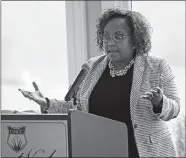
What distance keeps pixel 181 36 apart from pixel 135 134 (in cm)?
136

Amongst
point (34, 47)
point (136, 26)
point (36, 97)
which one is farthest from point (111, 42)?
point (34, 47)

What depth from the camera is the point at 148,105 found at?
198cm

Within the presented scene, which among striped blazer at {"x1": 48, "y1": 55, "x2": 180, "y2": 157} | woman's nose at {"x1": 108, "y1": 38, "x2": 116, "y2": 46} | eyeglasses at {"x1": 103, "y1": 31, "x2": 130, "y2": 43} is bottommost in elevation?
striped blazer at {"x1": 48, "y1": 55, "x2": 180, "y2": 157}

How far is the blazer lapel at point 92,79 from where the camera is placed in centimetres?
200

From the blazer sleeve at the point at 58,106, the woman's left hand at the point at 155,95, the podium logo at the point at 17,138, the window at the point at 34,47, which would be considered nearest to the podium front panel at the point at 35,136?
the podium logo at the point at 17,138

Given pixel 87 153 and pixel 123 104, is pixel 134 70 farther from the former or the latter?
pixel 87 153

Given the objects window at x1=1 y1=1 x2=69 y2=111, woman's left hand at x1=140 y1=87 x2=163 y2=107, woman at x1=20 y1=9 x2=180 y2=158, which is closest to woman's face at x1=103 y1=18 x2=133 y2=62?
woman at x1=20 y1=9 x2=180 y2=158

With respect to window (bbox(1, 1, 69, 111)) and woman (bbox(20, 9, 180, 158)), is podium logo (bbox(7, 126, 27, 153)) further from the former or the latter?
window (bbox(1, 1, 69, 111))

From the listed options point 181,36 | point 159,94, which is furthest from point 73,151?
point 181,36

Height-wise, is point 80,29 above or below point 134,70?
above

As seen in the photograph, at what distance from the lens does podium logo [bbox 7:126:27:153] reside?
925mm

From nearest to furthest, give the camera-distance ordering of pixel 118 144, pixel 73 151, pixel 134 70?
pixel 73 151, pixel 118 144, pixel 134 70

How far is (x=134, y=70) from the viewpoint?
6.74 ft

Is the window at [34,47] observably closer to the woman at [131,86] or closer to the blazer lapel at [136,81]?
the woman at [131,86]
